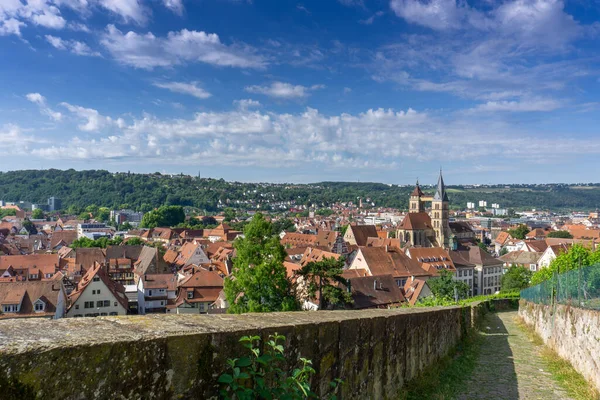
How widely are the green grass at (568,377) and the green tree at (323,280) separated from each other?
21510mm

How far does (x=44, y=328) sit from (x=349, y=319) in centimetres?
308

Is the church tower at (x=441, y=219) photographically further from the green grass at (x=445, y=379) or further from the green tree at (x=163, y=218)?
the green grass at (x=445, y=379)

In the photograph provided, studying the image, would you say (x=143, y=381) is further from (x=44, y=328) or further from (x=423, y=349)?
(x=423, y=349)

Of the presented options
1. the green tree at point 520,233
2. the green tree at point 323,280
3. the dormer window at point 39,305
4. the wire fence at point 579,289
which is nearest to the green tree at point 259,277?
the green tree at point 323,280

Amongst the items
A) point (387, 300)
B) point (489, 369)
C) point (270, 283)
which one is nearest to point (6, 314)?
point (270, 283)

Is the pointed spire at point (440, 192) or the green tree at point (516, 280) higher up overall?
the pointed spire at point (440, 192)

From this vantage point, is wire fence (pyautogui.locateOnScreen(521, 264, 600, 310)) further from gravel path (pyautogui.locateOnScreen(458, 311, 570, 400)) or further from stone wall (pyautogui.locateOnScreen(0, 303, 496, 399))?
stone wall (pyautogui.locateOnScreen(0, 303, 496, 399))

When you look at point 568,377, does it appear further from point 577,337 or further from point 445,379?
point 445,379

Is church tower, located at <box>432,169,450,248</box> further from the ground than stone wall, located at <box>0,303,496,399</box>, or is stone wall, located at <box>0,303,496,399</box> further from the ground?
stone wall, located at <box>0,303,496,399</box>

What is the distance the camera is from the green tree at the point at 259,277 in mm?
28875

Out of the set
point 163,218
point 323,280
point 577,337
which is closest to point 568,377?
point 577,337

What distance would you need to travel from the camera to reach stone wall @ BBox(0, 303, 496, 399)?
215cm

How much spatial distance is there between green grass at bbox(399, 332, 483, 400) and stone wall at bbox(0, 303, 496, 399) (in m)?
2.52

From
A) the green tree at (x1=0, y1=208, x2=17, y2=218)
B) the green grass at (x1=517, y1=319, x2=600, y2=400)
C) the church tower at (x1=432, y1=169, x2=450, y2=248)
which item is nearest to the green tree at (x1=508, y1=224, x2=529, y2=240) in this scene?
the church tower at (x1=432, y1=169, x2=450, y2=248)
